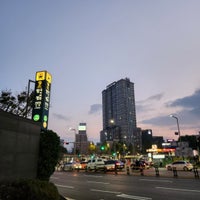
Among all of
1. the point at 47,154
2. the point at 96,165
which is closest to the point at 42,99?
the point at 47,154

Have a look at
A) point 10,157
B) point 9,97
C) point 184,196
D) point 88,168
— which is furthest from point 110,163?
point 10,157

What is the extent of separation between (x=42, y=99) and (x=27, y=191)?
12349 mm

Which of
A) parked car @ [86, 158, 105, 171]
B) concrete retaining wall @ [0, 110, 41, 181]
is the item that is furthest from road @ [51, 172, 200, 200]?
parked car @ [86, 158, 105, 171]

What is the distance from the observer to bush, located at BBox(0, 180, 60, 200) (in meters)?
7.48

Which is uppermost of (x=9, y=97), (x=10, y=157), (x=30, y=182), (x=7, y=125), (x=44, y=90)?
(x=9, y=97)

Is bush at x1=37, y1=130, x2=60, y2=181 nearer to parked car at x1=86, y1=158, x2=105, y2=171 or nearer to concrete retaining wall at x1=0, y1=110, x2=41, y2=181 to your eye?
concrete retaining wall at x1=0, y1=110, x2=41, y2=181

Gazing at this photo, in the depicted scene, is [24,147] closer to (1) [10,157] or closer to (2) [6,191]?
(1) [10,157]

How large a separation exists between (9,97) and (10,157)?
19411 millimetres

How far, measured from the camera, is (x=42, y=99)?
1925cm

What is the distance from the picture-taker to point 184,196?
1205 centimetres

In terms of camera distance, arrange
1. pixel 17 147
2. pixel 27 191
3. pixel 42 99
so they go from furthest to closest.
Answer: pixel 42 99
pixel 17 147
pixel 27 191

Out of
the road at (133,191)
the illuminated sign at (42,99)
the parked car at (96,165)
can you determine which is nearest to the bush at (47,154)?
the road at (133,191)

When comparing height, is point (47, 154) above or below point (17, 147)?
below

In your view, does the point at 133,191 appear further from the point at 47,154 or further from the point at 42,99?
the point at 42,99
